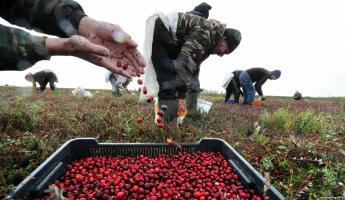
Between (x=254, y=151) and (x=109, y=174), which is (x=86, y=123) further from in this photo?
(x=254, y=151)

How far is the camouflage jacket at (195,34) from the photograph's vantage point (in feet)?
16.8

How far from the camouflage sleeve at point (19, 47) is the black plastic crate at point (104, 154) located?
0.86 m

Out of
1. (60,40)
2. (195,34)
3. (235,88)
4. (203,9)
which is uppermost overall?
(203,9)

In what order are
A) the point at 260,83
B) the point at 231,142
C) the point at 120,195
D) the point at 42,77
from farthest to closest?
the point at 42,77 → the point at 260,83 → the point at 231,142 → the point at 120,195

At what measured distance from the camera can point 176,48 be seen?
5.51m

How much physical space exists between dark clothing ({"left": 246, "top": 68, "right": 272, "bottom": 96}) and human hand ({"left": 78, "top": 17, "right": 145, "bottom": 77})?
1005 centimetres

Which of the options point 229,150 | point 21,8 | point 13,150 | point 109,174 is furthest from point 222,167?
point 21,8

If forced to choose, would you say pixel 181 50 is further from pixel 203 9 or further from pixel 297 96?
pixel 297 96

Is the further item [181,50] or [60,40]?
[181,50]

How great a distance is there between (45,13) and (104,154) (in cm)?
158

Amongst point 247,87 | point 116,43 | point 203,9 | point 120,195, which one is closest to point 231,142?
point 120,195

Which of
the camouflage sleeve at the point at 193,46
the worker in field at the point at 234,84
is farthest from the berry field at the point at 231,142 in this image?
the worker in field at the point at 234,84

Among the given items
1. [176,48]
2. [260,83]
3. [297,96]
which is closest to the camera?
[176,48]

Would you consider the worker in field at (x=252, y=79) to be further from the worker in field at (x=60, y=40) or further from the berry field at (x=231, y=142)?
the worker in field at (x=60, y=40)
